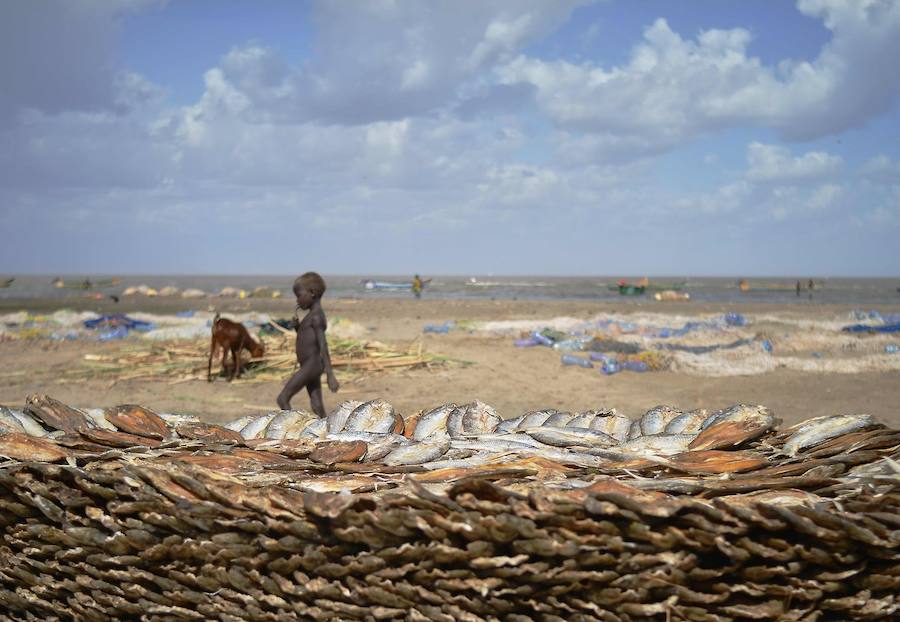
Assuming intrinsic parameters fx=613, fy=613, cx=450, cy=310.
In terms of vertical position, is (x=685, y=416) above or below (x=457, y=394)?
above

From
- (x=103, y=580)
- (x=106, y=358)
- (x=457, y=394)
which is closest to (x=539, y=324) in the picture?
(x=457, y=394)

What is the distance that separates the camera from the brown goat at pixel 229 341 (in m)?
9.71

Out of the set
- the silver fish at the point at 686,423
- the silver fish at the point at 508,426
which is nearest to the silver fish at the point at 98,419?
the silver fish at the point at 508,426

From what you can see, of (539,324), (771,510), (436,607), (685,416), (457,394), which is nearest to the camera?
(771,510)

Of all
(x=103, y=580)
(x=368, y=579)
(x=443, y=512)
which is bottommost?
(x=103, y=580)

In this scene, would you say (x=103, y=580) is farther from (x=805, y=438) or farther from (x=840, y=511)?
(x=805, y=438)

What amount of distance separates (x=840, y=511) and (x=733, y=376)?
9838 millimetres

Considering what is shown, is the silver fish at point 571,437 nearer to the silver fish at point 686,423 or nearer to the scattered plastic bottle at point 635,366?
the silver fish at point 686,423

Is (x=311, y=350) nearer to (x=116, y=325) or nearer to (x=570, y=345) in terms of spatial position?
(x=570, y=345)

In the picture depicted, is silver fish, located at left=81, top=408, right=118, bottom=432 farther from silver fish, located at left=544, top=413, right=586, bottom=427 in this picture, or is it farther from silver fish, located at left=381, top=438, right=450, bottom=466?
silver fish, located at left=544, top=413, right=586, bottom=427

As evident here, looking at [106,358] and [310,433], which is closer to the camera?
[310,433]

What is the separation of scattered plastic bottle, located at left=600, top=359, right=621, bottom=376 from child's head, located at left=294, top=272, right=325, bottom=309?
619cm

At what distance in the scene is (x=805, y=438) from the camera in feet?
6.79

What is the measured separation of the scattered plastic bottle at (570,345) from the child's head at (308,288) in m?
8.09
